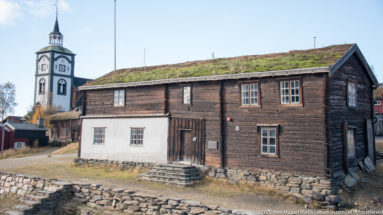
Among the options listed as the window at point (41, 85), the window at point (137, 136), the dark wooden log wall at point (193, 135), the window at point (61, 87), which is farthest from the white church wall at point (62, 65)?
the dark wooden log wall at point (193, 135)

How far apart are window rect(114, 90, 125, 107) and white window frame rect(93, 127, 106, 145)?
7.34 feet

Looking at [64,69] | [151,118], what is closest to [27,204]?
[151,118]

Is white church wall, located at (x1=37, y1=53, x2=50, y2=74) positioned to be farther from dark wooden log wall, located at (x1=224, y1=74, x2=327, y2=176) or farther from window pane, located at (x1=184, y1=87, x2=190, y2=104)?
dark wooden log wall, located at (x1=224, y1=74, x2=327, y2=176)

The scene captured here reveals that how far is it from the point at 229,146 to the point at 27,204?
36.3 feet

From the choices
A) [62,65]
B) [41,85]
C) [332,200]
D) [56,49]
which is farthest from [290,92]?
[56,49]

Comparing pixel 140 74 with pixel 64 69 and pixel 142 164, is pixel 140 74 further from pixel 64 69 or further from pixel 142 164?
pixel 64 69

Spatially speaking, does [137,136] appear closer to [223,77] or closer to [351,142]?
[223,77]

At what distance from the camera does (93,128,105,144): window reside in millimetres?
22812

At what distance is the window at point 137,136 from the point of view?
21.0m

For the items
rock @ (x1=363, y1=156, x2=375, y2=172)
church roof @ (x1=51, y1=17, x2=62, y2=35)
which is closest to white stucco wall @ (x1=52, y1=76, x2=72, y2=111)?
church roof @ (x1=51, y1=17, x2=62, y2=35)

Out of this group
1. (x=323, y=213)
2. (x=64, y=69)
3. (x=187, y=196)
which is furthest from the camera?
(x=64, y=69)

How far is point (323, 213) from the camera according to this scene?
41.3ft

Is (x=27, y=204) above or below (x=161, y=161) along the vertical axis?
below

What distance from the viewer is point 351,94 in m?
17.8
